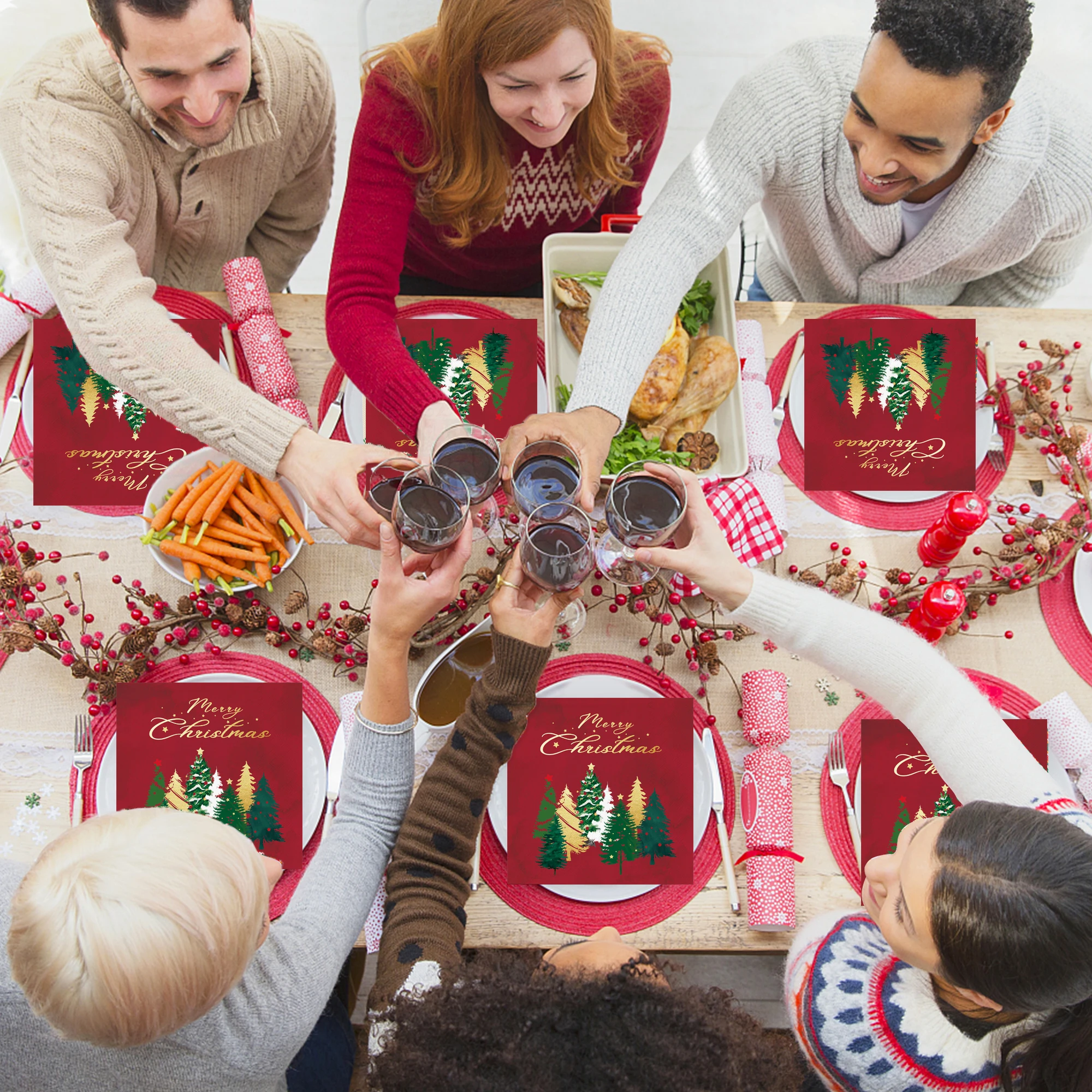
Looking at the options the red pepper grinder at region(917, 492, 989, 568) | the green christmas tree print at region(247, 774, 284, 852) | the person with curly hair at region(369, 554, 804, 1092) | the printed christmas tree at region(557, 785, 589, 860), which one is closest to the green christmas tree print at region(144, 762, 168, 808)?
the green christmas tree print at region(247, 774, 284, 852)

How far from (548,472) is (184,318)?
723 mm

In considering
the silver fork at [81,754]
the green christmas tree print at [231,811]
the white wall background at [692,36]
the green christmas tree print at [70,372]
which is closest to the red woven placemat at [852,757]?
the green christmas tree print at [231,811]

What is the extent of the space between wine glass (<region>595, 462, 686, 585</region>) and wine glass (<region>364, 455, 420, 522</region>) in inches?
11.1

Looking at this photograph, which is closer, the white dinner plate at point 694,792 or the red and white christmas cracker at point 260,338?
the white dinner plate at point 694,792

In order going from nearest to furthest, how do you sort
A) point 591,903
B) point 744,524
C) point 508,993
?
1. point 508,993
2. point 591,903
3. point 744,524

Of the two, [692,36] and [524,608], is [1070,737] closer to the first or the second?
[524,608]

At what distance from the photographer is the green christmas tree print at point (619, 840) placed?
1184 millimetres

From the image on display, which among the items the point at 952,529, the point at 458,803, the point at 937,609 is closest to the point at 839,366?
the point at 952,529

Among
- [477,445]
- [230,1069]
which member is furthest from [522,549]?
[230,1069]

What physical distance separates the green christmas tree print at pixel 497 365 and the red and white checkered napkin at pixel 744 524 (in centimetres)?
39

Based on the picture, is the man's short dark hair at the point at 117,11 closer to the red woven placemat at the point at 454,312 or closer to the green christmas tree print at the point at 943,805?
the red woven placemat at the point at 454,312

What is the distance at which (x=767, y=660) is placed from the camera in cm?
131

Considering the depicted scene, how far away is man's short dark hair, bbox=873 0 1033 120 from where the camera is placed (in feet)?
3.68

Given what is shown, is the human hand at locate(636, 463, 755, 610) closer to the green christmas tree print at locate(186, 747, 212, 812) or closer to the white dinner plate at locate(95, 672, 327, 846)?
the white dinner plate at locate(95, 672, 327, 846)
